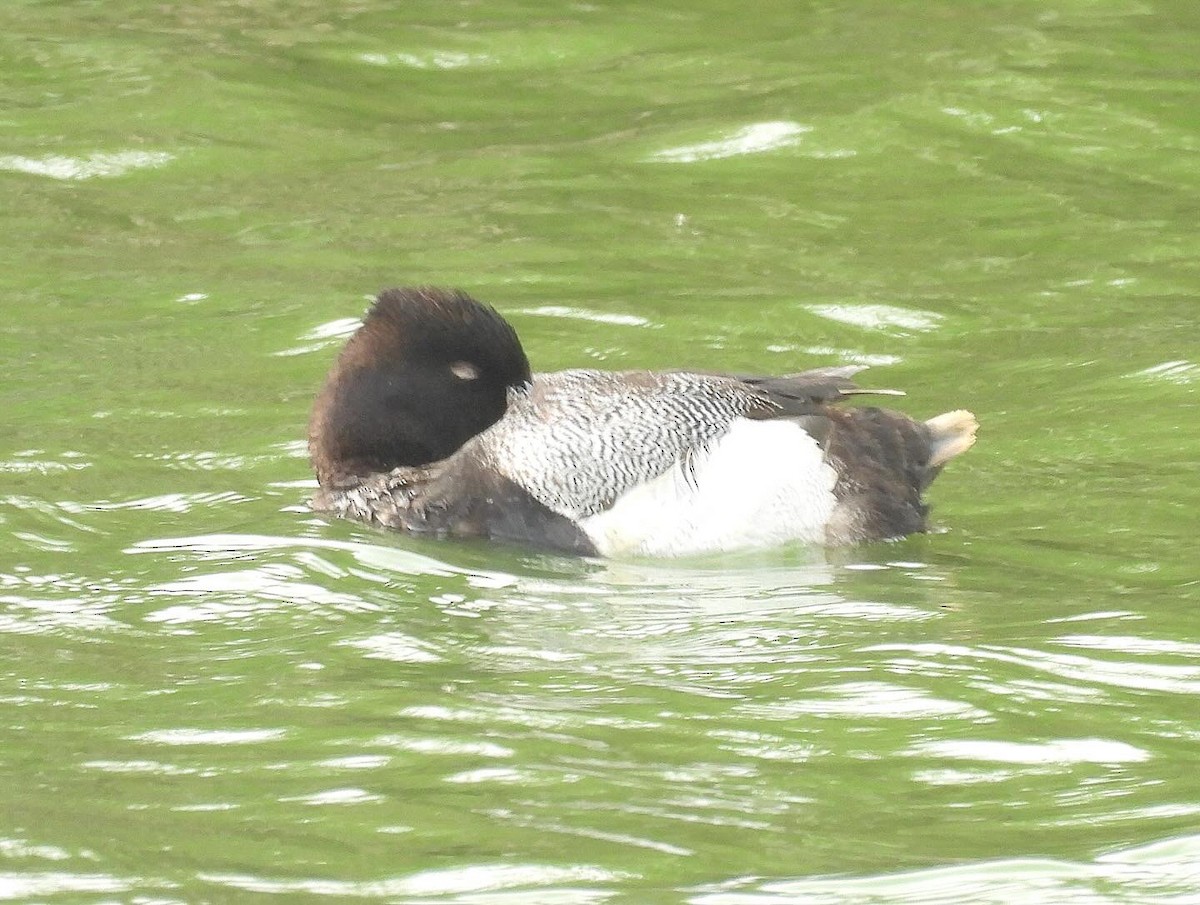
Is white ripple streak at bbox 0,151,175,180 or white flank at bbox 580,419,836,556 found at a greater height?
white ripple streak at bbox 0,151,175,180

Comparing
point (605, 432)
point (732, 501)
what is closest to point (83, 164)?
point (605, 432)

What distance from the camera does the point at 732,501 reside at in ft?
26.9

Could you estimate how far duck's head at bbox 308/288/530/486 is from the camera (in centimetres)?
858

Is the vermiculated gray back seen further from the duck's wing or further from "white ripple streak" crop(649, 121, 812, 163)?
"white ripple streak" crop(649, 121, 812, 163)

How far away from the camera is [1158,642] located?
7141 mm

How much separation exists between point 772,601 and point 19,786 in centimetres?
265

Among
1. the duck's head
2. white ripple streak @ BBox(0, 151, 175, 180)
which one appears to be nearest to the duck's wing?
the duck's head

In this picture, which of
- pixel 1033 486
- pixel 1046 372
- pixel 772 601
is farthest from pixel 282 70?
pixel 772 601

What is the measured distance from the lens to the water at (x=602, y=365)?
564 cm

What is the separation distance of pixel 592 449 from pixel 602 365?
8.22ft

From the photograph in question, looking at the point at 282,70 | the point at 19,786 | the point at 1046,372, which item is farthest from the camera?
the point at 282,70

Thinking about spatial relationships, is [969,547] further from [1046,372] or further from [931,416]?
[1046,372]

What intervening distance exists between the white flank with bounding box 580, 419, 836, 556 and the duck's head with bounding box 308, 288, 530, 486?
0.75 m

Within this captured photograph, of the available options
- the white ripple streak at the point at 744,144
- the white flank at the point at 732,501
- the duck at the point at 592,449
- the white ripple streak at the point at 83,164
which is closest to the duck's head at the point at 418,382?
the duck at the point at 592,449
